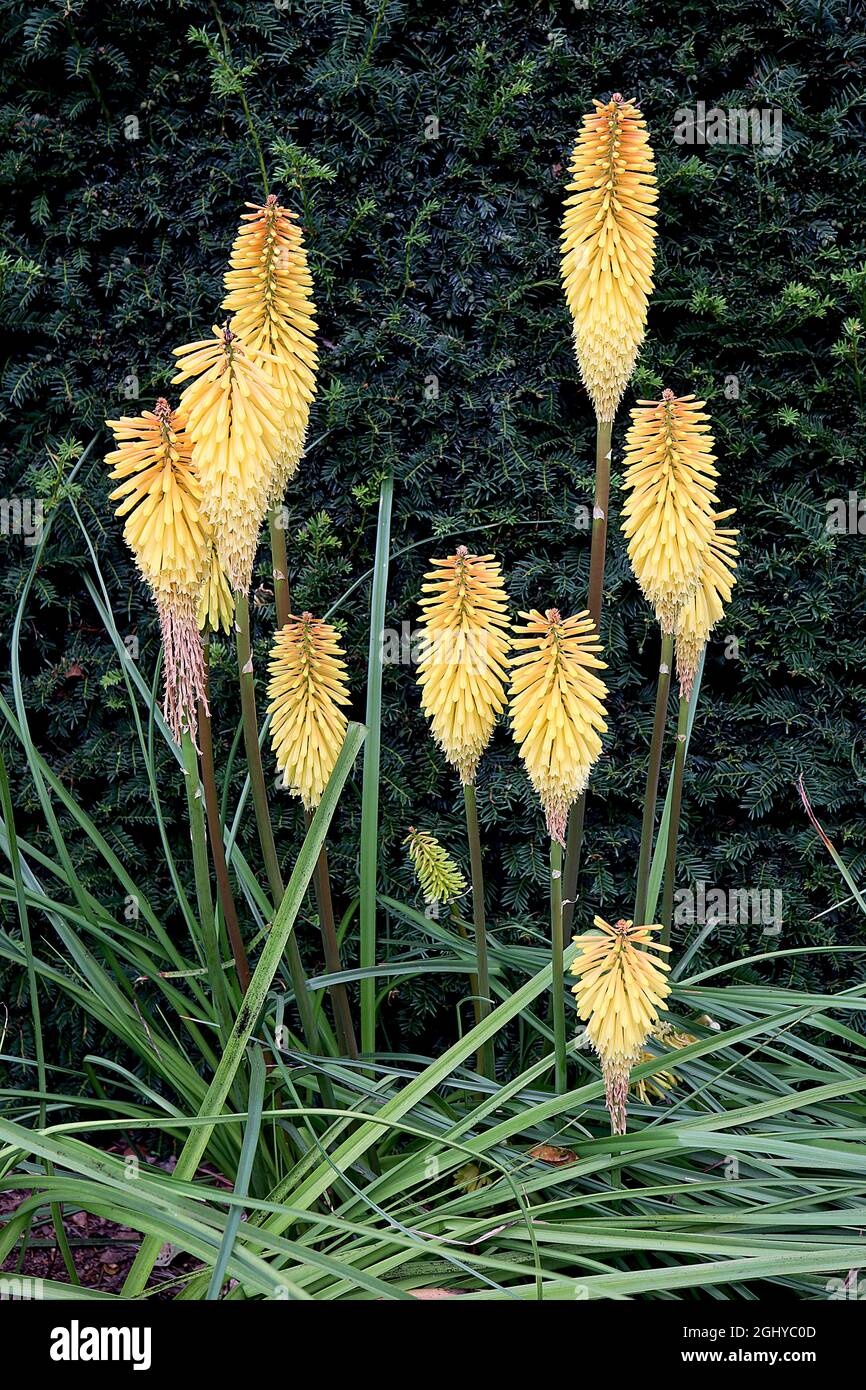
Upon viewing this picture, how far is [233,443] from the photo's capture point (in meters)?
2.17

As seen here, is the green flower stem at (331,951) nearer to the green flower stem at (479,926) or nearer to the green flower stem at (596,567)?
the green flower stem at (479,926)

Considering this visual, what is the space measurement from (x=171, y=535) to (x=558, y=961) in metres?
1.20

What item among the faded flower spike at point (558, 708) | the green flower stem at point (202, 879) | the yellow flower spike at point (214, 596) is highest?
the yellow flower spike at point (214, 596)

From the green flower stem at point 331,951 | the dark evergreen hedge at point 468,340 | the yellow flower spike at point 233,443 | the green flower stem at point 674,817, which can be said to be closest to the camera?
the yellow flower spike at point 233,443

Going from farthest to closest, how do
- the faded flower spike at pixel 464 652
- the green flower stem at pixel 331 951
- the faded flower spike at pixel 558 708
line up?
the green flower stem at pixel 331 951, the faded flower spike at pixel 464 652, the faded flower spike at pixel 558 708

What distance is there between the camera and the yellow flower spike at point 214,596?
2.39 meters

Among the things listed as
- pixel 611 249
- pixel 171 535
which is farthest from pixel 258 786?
pixel 611 249

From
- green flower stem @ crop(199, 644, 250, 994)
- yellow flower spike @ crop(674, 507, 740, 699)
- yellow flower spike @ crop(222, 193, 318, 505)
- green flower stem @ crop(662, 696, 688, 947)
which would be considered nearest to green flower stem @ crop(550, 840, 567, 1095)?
green flower stem @ crop(662, 696, 688, 947)

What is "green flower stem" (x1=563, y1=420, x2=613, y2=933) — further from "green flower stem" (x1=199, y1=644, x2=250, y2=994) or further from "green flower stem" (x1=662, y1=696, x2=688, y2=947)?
"green flower stem" (x1=199, y1=644, x2=250, y2=994)

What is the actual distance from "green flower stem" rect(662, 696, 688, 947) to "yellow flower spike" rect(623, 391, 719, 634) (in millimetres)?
442

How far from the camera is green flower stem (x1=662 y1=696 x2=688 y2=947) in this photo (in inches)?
114

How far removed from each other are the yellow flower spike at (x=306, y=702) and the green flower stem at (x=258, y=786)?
87 mm

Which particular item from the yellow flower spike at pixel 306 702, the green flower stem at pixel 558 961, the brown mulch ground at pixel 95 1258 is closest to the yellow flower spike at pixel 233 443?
Answer: the yellow flower spike at pixel 306 702
